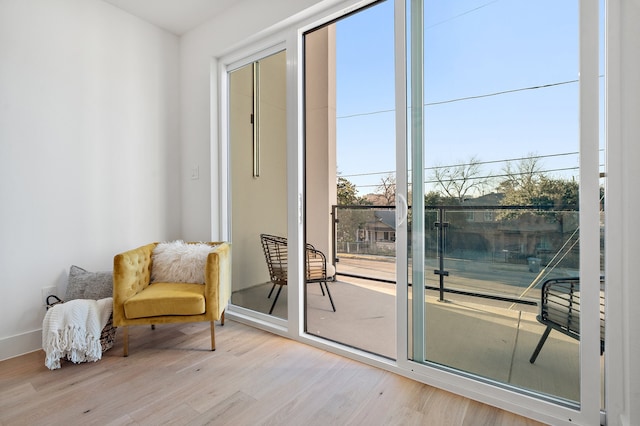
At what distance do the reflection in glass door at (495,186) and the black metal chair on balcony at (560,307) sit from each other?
13mm

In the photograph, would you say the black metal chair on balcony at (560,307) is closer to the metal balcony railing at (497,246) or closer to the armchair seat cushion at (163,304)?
the metal balcony railing at (497,246)

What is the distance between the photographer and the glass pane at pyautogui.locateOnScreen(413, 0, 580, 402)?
146cm

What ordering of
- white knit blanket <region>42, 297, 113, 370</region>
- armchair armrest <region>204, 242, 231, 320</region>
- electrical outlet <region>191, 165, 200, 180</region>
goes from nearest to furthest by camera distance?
white knit blanket <region>42, 297, 113, 370</region> < armchair armrest <region>204, 242, 231, 320</region> < electrical outlet <region>191, 165, 200, 180</region>

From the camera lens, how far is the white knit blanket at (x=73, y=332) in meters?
1.90

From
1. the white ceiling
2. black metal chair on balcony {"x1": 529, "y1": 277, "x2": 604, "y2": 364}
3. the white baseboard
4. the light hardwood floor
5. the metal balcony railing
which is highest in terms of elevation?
the white ceiling

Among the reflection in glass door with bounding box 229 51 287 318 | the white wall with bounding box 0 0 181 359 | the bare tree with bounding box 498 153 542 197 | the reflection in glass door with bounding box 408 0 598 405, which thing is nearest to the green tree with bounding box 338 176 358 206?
the reflection in glass door with bounding box 229 51 287 318

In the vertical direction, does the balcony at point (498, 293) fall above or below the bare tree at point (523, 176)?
below

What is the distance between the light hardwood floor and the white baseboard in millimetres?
66

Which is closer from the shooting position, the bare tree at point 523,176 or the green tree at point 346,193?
the bare tree at point 523,176

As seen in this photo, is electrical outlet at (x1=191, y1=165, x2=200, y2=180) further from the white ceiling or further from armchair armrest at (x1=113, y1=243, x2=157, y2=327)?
the white ceiling

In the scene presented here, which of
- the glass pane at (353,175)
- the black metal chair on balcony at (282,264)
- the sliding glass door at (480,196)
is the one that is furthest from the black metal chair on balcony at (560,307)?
the black metal chair on balcony at (282,264)

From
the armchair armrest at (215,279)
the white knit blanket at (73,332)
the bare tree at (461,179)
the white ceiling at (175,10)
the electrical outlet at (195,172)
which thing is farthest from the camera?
the electrical outlet at (195,172)

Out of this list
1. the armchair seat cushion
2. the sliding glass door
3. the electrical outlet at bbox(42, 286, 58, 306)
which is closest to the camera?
the sliding glass door

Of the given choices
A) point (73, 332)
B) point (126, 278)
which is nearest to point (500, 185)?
point (126, 278)
